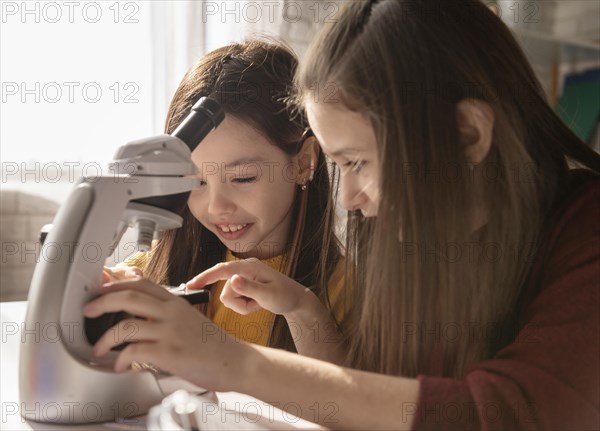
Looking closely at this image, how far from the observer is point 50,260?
614 mm

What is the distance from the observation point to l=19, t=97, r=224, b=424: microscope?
0.61 m

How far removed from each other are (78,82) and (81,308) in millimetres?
1386

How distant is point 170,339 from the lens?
0.58 m

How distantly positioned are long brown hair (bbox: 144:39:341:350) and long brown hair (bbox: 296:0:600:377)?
0.30 metres

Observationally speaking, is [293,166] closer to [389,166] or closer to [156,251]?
[156,251]

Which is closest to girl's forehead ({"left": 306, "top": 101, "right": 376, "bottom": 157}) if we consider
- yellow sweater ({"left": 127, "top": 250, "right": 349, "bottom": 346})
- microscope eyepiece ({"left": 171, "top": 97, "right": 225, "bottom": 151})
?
microscope eyepiece ({"left": 171, "top": 97, "right": 225, "bottom": 151})

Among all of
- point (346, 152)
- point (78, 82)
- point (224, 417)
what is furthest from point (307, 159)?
point (78, 82)

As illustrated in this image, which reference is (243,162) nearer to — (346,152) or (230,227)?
(230,227)

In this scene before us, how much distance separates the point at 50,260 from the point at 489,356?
1.57ft

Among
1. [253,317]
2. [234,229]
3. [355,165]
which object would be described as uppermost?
[355,165]

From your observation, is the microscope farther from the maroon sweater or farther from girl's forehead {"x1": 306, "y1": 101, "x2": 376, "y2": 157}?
the maroon sweater

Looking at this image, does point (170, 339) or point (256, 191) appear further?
point (256, 191)

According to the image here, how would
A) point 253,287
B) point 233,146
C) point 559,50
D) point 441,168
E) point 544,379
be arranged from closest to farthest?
1. point 544,379
2. point 441,168
3. point 253,287
4. point 233,146
5. point 559,50

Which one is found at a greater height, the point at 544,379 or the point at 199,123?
the point at 199,123
